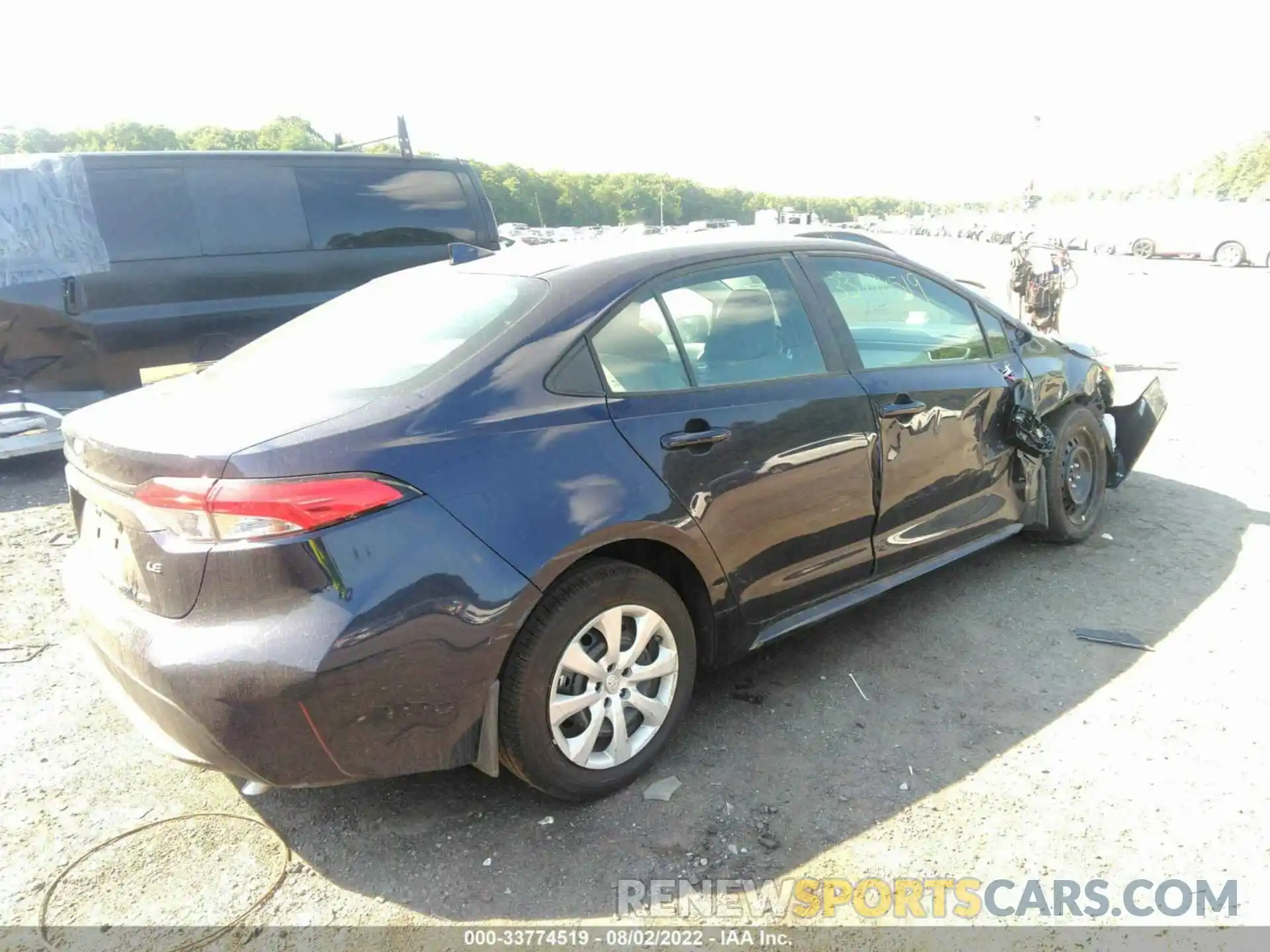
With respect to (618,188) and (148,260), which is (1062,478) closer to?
(148,260)

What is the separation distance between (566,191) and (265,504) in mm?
116652

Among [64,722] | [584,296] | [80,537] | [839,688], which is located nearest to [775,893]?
[839,688]

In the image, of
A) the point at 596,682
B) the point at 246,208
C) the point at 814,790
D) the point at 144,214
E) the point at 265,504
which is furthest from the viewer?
the point at 246,208

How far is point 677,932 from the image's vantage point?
7.39 ft

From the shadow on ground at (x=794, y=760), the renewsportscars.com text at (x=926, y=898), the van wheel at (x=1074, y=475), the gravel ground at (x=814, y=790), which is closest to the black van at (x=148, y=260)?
the gravel ground at (x=814, y=790)

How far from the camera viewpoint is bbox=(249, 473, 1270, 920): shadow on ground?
2.48 m

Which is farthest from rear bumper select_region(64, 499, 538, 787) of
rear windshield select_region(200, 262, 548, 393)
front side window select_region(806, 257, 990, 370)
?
front side window select_region(806, 257, 990, 370)

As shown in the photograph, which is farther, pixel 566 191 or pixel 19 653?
pixel 566 191

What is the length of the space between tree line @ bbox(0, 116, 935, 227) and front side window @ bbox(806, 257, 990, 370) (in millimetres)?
47980

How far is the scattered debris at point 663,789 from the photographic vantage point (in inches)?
109

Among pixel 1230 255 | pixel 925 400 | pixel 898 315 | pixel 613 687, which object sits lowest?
pixel 1230 255

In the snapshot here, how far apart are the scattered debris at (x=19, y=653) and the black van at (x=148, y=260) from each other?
2.68 meters

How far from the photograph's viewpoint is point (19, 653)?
12.3ft

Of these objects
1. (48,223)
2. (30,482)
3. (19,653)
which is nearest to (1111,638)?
(19,653)
